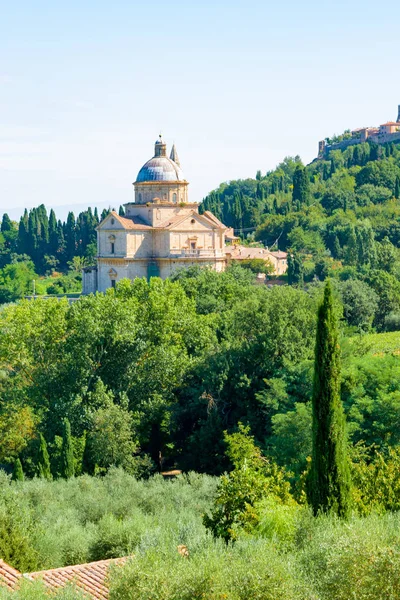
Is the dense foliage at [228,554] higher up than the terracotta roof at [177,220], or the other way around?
the terracotta roof at [177,220]

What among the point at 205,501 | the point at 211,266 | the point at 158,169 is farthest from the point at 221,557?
the point at 158,169

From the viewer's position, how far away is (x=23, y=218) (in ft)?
314

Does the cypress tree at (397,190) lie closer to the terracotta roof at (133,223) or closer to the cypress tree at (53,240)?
the terracotta roof at (133,223)

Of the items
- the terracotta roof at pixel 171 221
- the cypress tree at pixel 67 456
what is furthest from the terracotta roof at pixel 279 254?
the cypress tree at pixel 67 456

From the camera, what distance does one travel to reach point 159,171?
204 feet

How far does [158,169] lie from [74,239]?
107ft

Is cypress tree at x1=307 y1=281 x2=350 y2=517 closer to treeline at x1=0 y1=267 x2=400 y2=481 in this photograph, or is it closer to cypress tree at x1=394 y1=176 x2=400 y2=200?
treeline at x1=0 y1=267 x2=400 y2=481

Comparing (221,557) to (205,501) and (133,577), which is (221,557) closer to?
(133,577)

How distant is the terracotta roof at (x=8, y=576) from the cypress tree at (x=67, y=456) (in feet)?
44.2

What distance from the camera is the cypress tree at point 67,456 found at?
28.5 metres

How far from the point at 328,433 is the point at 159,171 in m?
47.7

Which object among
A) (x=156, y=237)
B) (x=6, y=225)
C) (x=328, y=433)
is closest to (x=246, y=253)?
(x=156, y=237)

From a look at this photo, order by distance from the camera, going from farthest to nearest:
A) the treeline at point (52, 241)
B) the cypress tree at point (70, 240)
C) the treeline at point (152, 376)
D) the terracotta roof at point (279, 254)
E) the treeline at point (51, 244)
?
the cypress tree at point (70, 240) < the treeline at point (52, 241) < the treeline at point (51, 244) < the terracotta roof at point (279, 254) < the treeline at point (152, 376)

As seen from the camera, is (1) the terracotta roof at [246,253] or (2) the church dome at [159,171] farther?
(1) the terracotta roof at [246,253]
